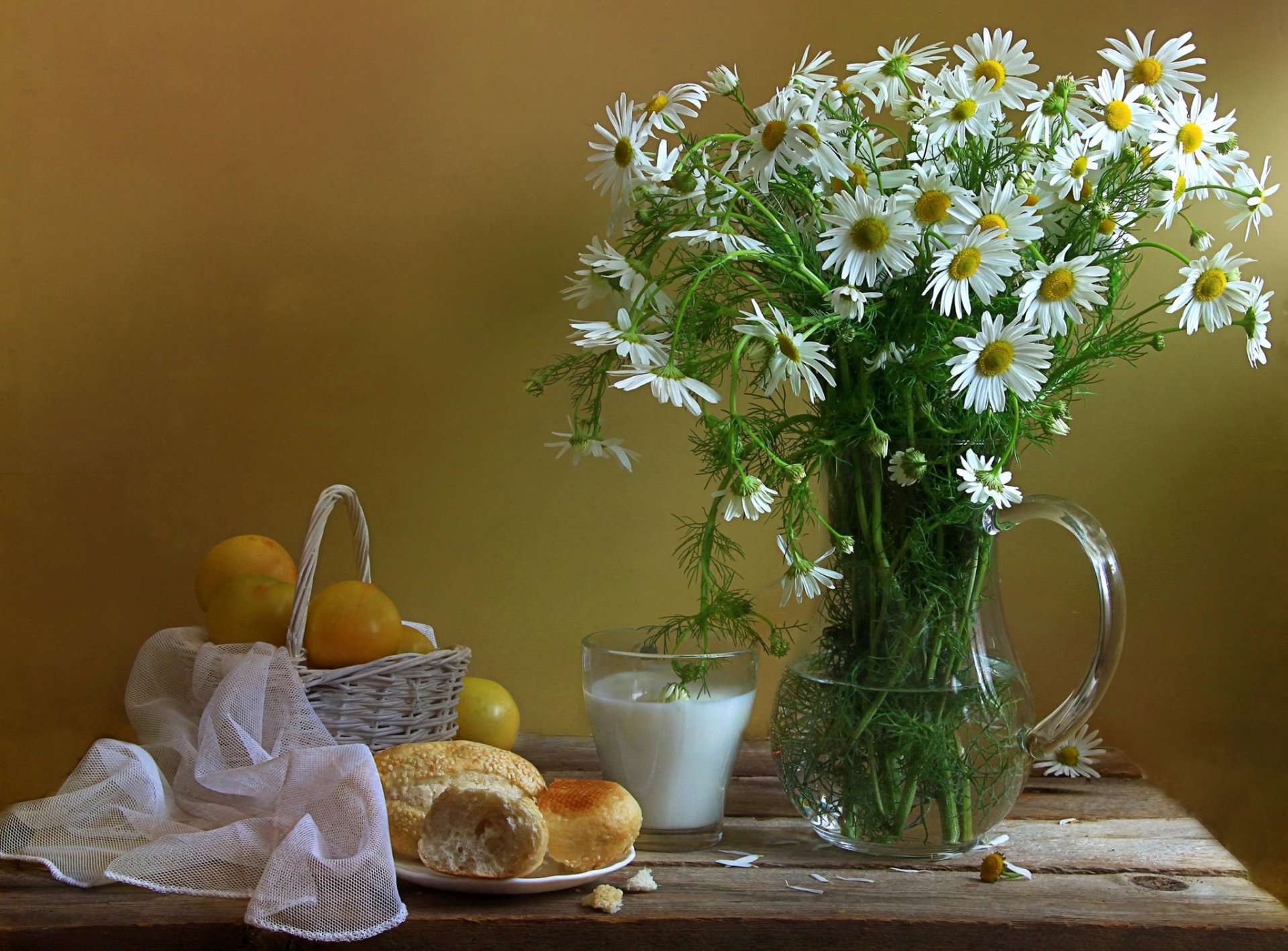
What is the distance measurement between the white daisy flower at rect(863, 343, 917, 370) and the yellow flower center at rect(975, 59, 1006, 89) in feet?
0.65

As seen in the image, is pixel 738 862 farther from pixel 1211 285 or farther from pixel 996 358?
pixel 1211 285

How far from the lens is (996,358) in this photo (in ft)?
2.33

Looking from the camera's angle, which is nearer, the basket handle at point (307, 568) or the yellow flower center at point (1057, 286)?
the yellow flower center at point (1057, 286)

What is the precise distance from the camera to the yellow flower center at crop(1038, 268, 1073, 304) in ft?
2.32

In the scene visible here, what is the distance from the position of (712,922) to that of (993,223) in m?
0.51

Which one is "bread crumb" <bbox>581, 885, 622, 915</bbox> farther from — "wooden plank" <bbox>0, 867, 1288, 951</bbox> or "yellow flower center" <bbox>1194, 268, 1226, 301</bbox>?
"yellow flower center" <bbox>1194, 268, 1226, 301</bbox>

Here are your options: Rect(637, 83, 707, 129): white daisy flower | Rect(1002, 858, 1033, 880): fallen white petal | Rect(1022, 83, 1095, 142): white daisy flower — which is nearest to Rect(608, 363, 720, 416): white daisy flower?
Rect(637, 83, 707, 129): white daisy flower

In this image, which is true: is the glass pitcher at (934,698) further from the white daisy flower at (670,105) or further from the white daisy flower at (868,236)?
the white daisy flower at (670,105)

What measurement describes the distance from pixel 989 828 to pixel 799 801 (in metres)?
0.15

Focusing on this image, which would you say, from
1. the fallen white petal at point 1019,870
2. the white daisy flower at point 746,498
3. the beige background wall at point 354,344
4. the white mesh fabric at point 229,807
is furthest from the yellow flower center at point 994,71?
the white mesh fabric at point 229,807

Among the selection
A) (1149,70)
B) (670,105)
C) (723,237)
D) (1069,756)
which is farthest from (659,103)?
(1069,756)

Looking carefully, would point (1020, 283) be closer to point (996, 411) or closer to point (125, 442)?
point (996, 411)

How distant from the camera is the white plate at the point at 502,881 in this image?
2.44 feet

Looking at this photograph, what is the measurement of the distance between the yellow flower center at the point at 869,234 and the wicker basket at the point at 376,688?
20.5 inches
